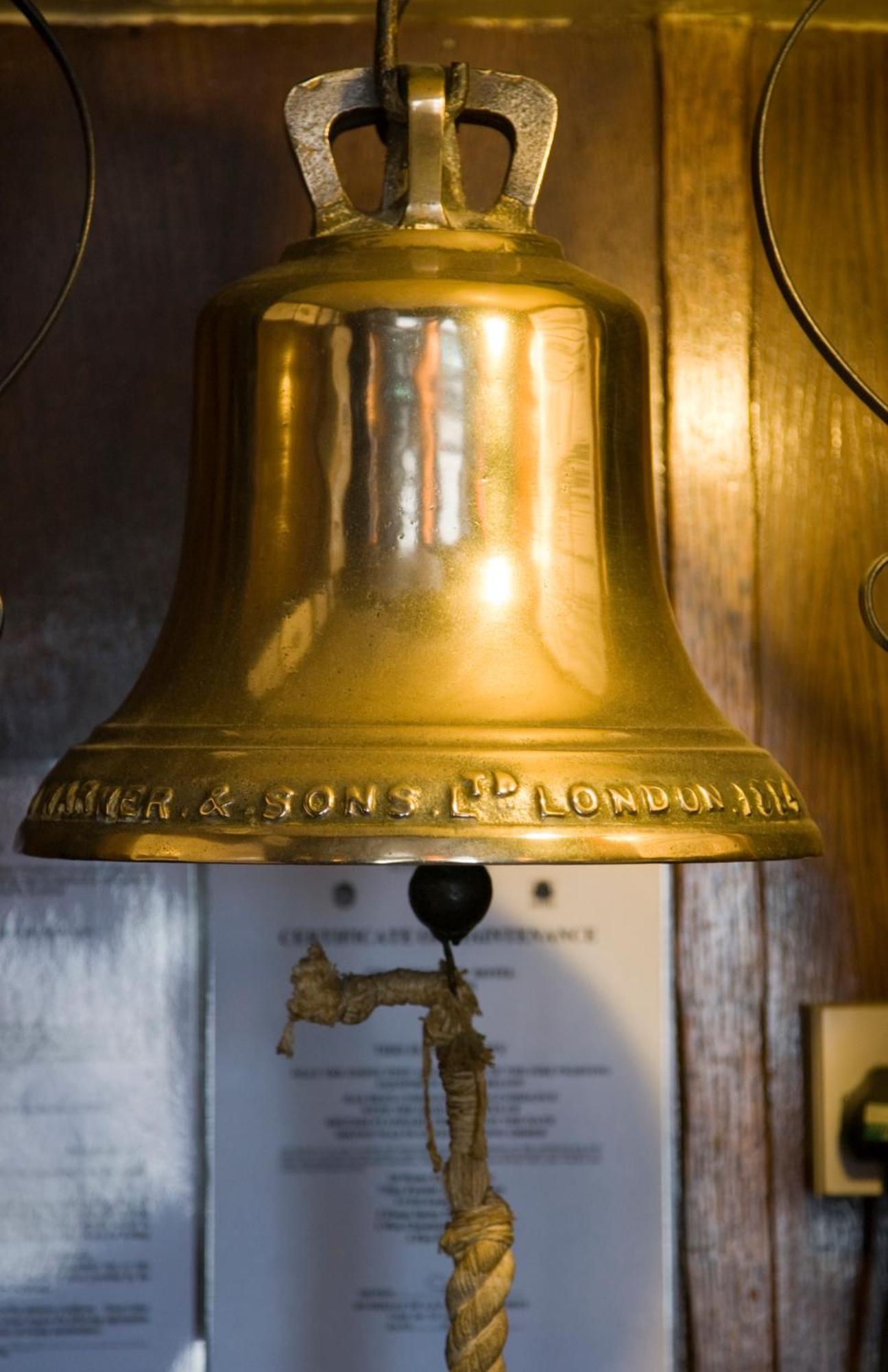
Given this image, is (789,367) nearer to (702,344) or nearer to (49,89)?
(702,344)

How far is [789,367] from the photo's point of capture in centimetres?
105

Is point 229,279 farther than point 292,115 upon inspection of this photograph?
Yes

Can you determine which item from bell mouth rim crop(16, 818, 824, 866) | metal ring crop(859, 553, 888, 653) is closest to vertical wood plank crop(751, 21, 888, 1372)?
metal ring crop(859, 553, 888, 653)

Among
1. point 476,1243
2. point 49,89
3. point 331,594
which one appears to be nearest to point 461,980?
point 476,1243

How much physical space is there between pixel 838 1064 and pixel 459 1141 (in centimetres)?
33

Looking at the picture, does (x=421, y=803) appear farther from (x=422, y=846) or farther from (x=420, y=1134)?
(x=420, y=1134)

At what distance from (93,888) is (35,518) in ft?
0.74

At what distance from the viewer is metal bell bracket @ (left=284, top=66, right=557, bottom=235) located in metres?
0.66

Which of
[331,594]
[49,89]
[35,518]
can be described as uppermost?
[49,89]

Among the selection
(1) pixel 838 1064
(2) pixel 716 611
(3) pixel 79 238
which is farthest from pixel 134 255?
(1) pixel 838 1064

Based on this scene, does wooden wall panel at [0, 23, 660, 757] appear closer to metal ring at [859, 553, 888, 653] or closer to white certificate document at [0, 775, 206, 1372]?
white certificate document at [0, 775, 206, 1372]

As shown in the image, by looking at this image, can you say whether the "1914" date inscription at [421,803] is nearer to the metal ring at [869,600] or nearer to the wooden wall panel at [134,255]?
the metal ring at [869,600]

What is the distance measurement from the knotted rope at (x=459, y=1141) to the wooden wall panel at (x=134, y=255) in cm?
34

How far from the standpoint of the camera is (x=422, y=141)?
656 mm
